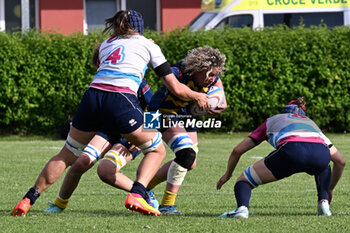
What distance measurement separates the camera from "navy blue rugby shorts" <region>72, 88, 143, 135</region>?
6.68 m

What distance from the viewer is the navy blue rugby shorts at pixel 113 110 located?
6676 millimetres

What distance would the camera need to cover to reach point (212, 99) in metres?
7.45

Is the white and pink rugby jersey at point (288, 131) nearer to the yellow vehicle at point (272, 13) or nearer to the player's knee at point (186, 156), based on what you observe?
the player's knee at point (186, 156)

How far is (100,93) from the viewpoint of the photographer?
22.1 feet

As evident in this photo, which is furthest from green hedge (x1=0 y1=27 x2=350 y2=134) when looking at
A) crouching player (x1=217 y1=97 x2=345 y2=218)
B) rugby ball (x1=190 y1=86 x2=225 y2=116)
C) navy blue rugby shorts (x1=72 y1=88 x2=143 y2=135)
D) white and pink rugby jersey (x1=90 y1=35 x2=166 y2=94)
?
navy blue rugby shorts (x1=72 y1=88 x2=143 y2=135)

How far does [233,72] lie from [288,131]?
12.1 metres

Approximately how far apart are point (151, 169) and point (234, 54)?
1234 cm

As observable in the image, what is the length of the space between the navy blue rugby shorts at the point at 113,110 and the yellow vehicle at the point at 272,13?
44.0ft

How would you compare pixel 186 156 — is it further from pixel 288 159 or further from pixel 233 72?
pixel 233 72

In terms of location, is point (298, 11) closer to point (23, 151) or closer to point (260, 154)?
point (260, 154)

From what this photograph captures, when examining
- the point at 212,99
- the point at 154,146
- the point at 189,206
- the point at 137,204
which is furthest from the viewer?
the point at 189,206

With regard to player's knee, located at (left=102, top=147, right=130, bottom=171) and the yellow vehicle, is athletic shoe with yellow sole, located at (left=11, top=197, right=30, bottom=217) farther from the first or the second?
the yellow vehicle

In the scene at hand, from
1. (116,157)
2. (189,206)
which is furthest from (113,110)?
(189,206)

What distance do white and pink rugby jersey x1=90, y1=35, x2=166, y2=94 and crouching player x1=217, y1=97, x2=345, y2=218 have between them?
1.19 metres
